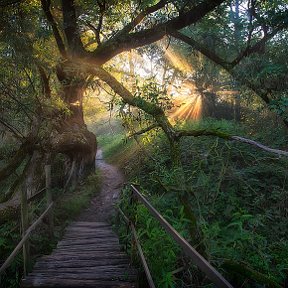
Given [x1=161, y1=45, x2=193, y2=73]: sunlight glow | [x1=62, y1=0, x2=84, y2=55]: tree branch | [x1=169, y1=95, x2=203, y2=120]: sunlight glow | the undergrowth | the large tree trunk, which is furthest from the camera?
[x1=169, y1=95, x2=203, y2=120]: sunlight glow

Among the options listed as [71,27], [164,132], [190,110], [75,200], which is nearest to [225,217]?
[164,132]

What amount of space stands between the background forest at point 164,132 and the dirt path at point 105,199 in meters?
0.41

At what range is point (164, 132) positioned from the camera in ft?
28.6

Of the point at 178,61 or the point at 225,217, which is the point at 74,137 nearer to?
the point at 225,217

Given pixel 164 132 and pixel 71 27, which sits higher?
pixel 71 27

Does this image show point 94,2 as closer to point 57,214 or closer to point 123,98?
point 123,98

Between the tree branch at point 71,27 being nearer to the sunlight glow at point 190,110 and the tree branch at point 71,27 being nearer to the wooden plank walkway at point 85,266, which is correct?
the wooden plank walkway at point 85,266

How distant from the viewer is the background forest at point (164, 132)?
6142mm

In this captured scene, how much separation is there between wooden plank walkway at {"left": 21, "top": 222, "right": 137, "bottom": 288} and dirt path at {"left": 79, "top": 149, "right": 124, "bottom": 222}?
335cm

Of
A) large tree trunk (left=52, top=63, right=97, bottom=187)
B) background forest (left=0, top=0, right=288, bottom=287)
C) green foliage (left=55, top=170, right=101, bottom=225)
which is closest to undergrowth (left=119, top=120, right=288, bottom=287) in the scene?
background forest (left=0, top=0, right=288, bottom=287)

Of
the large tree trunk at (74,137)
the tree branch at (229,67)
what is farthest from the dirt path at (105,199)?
the tree branch at (229,67)

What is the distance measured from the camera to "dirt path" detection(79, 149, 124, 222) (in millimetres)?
11195

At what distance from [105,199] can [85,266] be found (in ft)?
23.2

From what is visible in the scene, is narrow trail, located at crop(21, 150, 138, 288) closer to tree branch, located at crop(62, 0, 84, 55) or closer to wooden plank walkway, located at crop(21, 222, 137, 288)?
wooden plank walkway, located at crop(21, 222, 137, 288)
